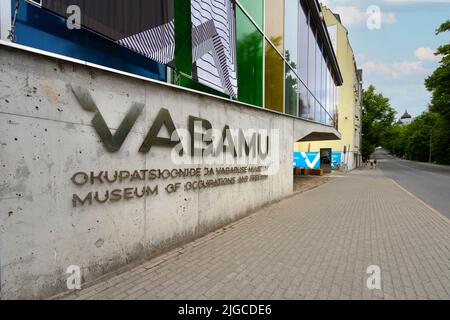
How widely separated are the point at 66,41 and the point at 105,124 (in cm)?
119

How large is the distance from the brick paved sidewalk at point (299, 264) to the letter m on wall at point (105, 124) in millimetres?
1837

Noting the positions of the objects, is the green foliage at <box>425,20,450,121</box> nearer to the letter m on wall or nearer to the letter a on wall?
the letter a on wall

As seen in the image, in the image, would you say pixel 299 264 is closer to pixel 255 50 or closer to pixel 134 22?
pixel 134 22

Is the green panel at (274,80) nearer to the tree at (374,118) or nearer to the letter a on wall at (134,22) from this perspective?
the letter a on wall at (134,22)

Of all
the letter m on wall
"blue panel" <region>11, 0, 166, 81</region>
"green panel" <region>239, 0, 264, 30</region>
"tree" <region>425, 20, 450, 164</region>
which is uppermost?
"tree" <region>425, 20, 450, 164</region>

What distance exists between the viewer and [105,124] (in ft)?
12.1

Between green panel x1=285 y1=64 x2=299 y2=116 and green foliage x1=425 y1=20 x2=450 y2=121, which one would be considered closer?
green panel x1=285 y1=64 x2=299 y2=116

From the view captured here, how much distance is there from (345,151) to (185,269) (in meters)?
32.8

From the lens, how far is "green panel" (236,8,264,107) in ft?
25.5

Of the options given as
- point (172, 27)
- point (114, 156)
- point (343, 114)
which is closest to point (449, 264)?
point (114, 156)

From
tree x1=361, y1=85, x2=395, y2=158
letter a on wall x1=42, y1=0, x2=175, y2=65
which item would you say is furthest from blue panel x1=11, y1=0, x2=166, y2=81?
tree x1=361, y1=85, x2=395, y2=158

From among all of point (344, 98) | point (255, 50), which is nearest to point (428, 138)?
point (344, 98)

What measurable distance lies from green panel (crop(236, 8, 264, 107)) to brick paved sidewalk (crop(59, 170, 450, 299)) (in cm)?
379

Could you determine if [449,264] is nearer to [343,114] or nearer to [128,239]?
[128,239]
